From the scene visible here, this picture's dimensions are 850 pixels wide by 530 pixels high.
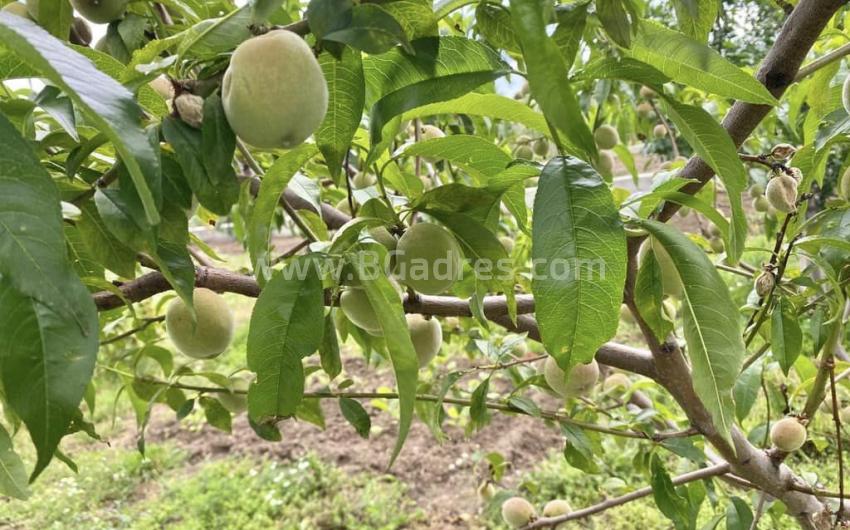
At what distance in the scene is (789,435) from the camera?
3.24 ft

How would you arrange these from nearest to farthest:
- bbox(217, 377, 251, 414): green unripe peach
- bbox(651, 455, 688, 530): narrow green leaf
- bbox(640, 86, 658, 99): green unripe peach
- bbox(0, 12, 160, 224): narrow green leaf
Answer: bbox(0, 12, 160, 224): narrow green leaf < bbox(651, 455, 688, 530): narrow green leaf < bbox(217, 377, 251, 414): green unripe peach < bbox(640, 86, 658, 99): green unripe peach

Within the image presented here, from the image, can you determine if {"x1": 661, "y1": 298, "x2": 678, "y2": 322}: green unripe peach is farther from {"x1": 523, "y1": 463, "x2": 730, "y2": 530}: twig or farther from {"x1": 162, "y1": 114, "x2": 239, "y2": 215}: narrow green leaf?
{"x1": 162, "y1": 114, "x2": 239, "y2": 215}: narrow green leaf

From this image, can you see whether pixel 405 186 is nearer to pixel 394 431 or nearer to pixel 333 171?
pixel 333 171

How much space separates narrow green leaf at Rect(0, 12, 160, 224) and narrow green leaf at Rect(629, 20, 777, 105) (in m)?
0.39

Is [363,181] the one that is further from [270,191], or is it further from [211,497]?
[211,497]

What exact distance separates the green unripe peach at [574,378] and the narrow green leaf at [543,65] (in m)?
0.75

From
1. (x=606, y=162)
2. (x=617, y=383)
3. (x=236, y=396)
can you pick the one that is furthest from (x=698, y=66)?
(x=606, y=162)

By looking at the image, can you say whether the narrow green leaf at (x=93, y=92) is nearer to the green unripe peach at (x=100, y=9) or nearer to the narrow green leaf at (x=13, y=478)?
the green unripe peach at (x=100, y=9)

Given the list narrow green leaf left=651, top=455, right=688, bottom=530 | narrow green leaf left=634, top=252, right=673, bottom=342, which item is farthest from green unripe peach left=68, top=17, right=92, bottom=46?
narrow green leaf left=651, top=455, right=688, bottom=530

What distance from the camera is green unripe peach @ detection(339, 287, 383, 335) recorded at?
0.71 meters

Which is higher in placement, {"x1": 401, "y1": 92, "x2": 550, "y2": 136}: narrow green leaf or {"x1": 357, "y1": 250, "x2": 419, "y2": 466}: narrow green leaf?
{"x1": 401, "y1": 92, "x2": 550, "y2": 136}: narrow green leaf

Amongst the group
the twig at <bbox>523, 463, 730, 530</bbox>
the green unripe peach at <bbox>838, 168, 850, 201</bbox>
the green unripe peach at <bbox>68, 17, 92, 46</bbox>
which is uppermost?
the green unripe peach at <bbox>68, 17, 92, 46</bbox>

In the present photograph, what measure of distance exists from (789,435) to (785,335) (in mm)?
277

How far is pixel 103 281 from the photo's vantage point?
26.3 inches
